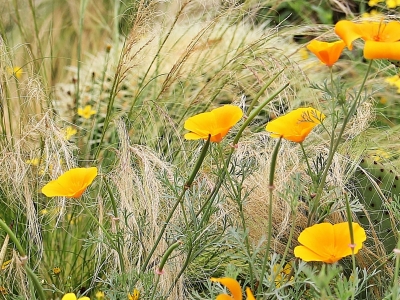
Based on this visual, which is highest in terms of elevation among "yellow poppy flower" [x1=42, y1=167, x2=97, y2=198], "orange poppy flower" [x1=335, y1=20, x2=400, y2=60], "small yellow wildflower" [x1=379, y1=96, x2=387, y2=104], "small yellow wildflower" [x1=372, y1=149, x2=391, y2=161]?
"orange poppy flower" [x1=335, y1=20, x2=400, y2=60]

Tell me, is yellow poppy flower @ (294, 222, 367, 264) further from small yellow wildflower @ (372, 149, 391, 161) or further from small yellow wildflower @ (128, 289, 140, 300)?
small yellow wildflower @ (372, 149, 391, 161)

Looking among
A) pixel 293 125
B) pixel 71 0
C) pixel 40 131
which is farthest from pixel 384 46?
pixel 71 0

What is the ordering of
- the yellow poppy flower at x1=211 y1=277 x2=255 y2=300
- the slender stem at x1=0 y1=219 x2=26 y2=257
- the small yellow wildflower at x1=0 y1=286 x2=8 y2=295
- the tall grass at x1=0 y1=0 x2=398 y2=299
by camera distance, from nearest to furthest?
1. the yellow poppy flower at x1=211 y1=277 x2=255 y2=300
2. the slender stem at x1=0 y1=219 x2=26 y2=257
3. the tall grass at x1=0 y1=0 x2=398 y2=299
4. the small yellow wildflower at x1=0 y1=286 x2=8 y2=295

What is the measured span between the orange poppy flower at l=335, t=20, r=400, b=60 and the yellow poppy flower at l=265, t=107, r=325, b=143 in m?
0.14

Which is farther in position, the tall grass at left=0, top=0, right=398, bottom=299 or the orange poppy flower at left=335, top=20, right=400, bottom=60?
the tall grass at left=0, top=0, right=398, bottom=299

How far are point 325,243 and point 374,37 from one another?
11.1 inches

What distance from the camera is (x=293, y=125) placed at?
3.34 feet

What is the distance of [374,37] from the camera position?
0.94m

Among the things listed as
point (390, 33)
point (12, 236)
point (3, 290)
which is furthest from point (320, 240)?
point (3, 290)

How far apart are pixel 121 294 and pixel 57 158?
414 mm

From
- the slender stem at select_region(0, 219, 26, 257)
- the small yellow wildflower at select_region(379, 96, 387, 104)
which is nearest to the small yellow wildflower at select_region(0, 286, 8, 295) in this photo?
the slender stem at select_region(0, 219, 26, 257)

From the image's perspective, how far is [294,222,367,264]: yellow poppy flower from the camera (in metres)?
0.90

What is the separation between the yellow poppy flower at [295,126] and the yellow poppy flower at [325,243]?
0.13m

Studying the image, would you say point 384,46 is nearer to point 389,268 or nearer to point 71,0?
point 389,268
